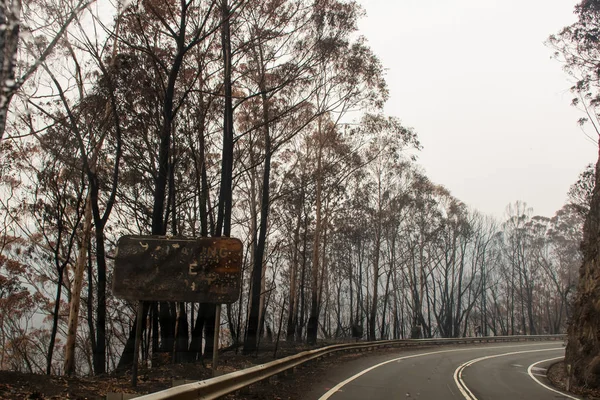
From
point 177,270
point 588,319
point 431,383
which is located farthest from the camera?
point 588,319

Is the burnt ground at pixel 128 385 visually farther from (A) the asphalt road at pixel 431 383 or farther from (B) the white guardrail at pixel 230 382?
(A) the asphalt road at pixel 431 383

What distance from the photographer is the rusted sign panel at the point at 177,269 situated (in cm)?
759

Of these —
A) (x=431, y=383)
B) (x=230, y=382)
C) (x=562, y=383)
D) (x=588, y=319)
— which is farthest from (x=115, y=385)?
(x=588, y=319)

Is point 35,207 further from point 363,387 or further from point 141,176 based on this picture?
point 363,387

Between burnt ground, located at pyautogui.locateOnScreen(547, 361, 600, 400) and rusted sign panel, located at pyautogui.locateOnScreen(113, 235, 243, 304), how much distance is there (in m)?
10.8

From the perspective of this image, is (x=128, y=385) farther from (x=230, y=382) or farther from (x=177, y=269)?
(x=177, y=269)

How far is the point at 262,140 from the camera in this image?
856 inches

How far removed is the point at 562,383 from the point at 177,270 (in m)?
14.6

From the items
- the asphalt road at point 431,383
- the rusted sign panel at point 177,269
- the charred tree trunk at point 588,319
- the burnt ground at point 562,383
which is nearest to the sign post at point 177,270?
the rusted sign panel at point 177,269

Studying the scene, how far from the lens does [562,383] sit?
1641cm

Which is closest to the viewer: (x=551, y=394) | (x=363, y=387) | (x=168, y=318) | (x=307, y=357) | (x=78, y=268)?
(x=363, y=387)

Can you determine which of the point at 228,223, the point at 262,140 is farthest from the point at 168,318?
the point at 262,140

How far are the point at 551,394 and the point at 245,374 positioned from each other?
9.38 meters

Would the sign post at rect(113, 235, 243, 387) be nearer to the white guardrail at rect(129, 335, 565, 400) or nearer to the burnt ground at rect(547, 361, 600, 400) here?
the white guardrail at rect(129, 335, 565, 400)
